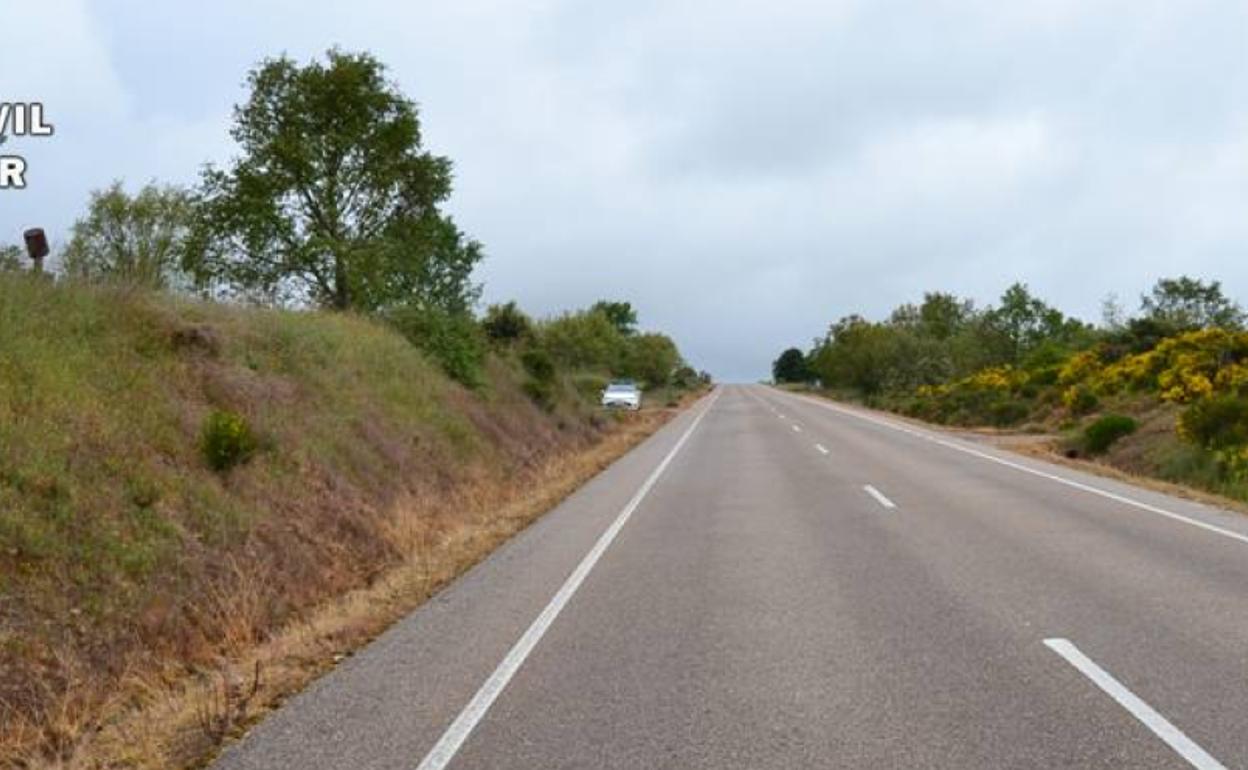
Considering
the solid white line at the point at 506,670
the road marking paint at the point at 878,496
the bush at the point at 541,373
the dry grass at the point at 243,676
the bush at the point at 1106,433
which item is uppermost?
the bush at the point at 541,373

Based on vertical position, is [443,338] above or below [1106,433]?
above

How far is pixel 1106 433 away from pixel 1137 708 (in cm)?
2323

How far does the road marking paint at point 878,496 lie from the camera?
14.7 metres

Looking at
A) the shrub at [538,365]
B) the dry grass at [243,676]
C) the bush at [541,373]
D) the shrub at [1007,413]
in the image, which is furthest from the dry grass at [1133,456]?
the shrub at [538,365]

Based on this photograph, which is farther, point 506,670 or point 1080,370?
point 1080,370

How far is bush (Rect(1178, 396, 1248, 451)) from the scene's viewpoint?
20.3 meters

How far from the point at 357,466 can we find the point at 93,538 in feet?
22.5

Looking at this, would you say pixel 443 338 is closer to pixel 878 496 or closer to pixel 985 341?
pixel 878 496

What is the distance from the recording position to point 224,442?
38.5ft

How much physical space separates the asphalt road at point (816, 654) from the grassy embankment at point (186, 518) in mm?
760

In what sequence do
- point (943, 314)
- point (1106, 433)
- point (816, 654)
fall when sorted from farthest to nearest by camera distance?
point (943, 314) < point (1106, 433) < point (816, 654)

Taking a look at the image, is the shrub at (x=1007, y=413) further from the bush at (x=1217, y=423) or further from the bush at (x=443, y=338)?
the bush at (x=443, y=338)

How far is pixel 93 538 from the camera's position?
27.8ft

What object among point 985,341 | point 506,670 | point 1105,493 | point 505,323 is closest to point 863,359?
point 985,341
